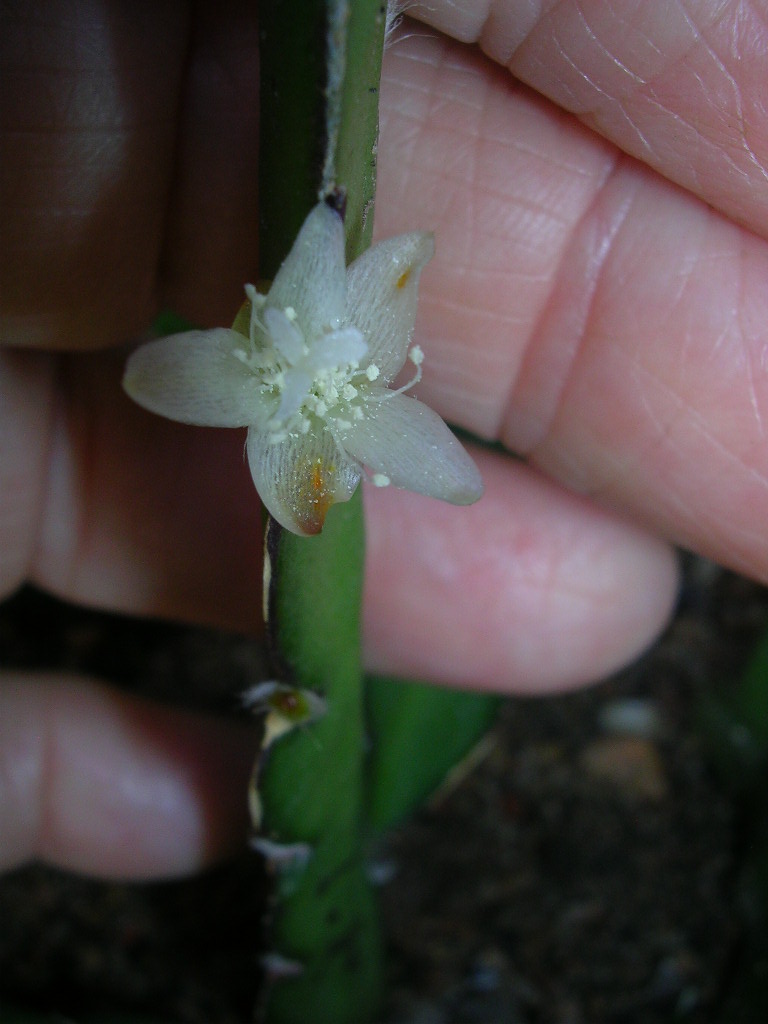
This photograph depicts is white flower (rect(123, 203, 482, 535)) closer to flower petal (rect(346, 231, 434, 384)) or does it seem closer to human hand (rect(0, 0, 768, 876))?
flower petal (rect(346, 231, 434, 384))

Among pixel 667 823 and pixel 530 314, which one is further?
pixel 667 823

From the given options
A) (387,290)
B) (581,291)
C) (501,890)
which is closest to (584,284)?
(581,291)

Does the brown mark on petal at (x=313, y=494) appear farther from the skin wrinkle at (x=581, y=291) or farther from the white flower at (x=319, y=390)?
the skin wrinkle at (x=581, y=291)

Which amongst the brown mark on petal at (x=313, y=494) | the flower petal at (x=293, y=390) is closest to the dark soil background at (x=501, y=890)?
the brown mark on petal at (x=313, y=494)

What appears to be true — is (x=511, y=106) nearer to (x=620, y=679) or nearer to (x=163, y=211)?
(x=163, y=211)

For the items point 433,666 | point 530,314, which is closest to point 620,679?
point 433,666
